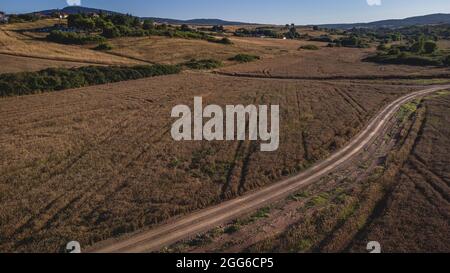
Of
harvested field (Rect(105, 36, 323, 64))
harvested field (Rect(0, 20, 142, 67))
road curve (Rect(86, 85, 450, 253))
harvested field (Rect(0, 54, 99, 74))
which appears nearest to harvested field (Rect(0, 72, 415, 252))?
road curve (Rect(86, 85, 450, 253))

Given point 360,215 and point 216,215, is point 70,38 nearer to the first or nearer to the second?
point 216,215

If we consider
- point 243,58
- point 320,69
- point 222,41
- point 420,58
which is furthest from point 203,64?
point 420,58

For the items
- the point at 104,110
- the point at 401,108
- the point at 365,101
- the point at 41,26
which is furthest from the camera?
the point at 41,26

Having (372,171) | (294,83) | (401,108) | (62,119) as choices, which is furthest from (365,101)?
(62,119)

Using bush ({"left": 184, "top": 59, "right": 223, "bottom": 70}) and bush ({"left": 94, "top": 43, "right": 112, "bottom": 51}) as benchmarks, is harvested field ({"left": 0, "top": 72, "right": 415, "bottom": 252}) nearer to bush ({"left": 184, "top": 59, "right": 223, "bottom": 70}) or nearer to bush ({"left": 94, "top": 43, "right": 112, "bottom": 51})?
bush ({"left": 184, "top": 59, "right": 223, "bottom": 70})

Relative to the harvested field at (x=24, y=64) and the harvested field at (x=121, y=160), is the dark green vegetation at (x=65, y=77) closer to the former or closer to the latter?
the harvested field at (x=121, y=160)
